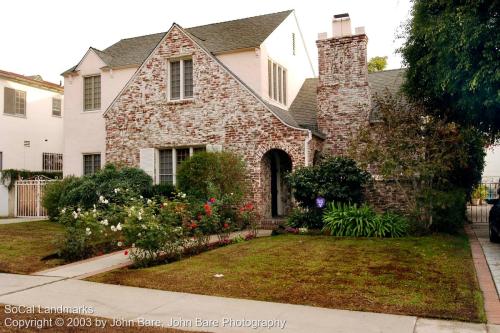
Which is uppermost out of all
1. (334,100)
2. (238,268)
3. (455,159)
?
(334,100)

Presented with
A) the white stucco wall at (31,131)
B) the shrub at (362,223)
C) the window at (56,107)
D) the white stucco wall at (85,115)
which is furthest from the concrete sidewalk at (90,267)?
the window at (56,107)

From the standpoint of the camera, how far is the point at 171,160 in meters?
19.1

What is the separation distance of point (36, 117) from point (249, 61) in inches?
595

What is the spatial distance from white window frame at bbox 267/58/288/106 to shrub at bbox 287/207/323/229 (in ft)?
22.7

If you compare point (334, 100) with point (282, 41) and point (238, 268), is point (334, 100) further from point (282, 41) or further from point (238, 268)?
point (238, 268)

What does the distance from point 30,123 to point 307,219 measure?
64.5 feet

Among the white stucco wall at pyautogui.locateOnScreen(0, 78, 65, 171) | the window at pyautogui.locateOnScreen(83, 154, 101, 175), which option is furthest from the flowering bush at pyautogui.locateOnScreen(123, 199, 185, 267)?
the white stucco wall at pyautogui.locateOnScreen(0, 78, 65, 171)

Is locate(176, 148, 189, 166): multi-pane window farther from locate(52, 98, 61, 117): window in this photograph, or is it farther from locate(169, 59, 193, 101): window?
locate(52, 98, 61, 117): window

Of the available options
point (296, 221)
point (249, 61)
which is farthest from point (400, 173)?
point (249, 61)

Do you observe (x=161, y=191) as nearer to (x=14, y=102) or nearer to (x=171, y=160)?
(x=171, y=160)

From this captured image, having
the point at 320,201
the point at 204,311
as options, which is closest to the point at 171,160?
the point at 320,201

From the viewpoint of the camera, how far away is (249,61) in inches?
776

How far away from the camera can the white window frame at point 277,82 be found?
2045 centimetres

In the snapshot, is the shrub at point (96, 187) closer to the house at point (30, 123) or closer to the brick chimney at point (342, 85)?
the brick chimney at point (342, 85)
